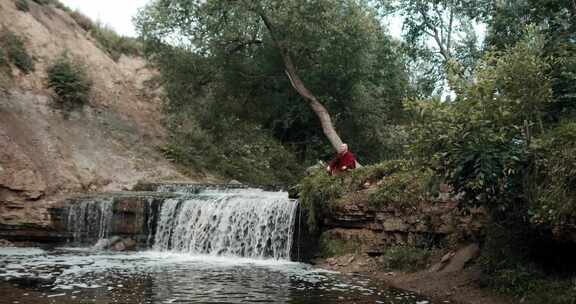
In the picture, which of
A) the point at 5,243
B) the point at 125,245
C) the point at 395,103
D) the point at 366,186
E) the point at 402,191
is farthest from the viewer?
the point at 395,103

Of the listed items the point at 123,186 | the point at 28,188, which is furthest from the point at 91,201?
the point at 123,186

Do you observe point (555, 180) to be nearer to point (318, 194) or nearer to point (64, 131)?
point (318, 194)

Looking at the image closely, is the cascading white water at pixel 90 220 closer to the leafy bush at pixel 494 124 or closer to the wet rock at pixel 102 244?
the wet rock at pixel 102 244

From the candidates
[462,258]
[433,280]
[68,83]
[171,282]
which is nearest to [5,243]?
[171,282]

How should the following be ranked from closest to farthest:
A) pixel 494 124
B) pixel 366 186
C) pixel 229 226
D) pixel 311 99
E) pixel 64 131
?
pixel 494 124 → pixel 366 186 → pixel 229 226 → pixel 311 99 → pixel 64 131

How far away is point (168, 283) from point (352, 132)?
16293 millimetres

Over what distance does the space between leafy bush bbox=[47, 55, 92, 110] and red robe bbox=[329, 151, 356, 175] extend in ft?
47.3

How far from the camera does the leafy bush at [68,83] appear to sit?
2442 cm

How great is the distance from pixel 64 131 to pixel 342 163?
1298cm

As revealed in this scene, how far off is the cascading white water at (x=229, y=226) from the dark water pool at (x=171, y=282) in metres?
1.01

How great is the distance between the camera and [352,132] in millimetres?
25109

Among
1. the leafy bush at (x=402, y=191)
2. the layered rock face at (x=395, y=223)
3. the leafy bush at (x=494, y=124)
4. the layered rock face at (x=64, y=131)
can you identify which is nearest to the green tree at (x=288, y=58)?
the layered rock face at (x=64, y=131)

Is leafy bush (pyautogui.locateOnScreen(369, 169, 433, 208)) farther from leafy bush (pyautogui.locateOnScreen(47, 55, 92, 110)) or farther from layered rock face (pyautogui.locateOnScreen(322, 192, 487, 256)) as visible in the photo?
leafy bush (pyautogui.locateOnScreen(47, 55, 92, 110))

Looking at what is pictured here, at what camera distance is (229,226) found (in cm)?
1524
